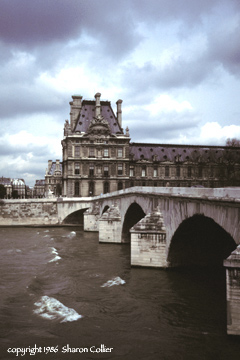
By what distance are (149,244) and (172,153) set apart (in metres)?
63.4

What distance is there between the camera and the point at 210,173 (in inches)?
3305

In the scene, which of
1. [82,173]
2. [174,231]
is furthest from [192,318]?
[82,173]

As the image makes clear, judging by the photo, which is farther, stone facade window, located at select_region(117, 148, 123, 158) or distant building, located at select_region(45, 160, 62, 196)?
distant building, located at select_region(45, 160, 62, 196)

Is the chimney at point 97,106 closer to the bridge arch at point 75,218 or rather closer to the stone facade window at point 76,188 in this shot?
the stone facade window at point 76,188

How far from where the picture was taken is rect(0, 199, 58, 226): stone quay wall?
197 ft

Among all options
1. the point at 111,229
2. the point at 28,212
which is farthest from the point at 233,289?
the point at 28,212

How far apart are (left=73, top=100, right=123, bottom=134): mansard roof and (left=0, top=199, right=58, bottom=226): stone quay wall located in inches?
743

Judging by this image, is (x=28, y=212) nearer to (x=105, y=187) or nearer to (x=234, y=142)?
(x=105, y=187)

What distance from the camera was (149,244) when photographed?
77.7ft

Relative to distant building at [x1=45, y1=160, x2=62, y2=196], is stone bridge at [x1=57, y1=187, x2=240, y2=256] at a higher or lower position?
lower

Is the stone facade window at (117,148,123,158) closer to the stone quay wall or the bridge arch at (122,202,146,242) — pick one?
the stone quay wall

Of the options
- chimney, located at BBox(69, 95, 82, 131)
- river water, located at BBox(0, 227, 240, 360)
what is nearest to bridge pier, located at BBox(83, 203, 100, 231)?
river water, located at BBox(0, 227, 240, 360)

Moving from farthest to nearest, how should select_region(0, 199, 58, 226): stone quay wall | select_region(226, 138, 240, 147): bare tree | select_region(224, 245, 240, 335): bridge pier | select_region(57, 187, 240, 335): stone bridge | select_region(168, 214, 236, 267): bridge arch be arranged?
select_region(226, 138, 240, 147): bare tree < select_region(0, 199, 58, 226): stone quay wall < select_region(168, 214, 236, 267): bridge arch < select_region(57, 187, 240, 335): stone bridge < select_region(224, 245, 240, 335): bridge pier

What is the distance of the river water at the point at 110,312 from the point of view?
12.4 m
